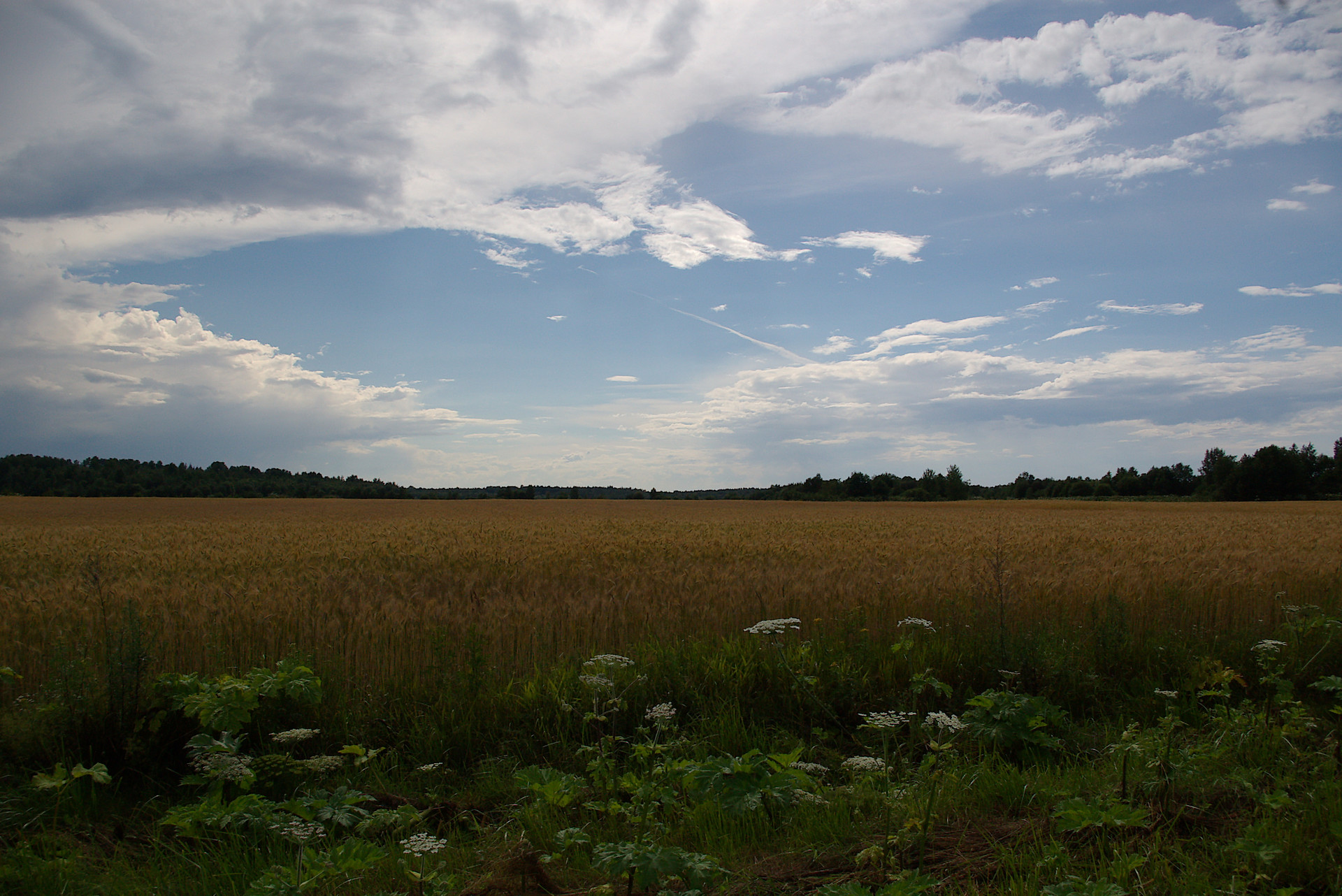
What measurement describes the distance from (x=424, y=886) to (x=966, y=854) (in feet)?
8.11

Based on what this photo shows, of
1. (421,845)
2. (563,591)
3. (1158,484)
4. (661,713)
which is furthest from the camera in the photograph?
(1158,484)

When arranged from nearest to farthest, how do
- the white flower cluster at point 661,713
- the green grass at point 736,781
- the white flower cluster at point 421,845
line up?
the white flower cluster at point 421,845
the green grass at point 736,781
the white flower cluster at point 661,713

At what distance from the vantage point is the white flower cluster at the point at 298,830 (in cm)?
305

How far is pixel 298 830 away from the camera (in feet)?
10.2

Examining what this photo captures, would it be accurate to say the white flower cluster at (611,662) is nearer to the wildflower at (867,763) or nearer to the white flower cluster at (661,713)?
the white flower cluster at (661,713)

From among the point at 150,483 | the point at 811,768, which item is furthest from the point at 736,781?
the point at 150,483

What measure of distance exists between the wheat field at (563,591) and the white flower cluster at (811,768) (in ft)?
7.86

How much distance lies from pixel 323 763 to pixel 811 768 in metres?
3.01

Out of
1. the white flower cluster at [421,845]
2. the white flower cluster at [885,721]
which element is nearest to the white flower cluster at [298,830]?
the white flower cluster at [421,845]

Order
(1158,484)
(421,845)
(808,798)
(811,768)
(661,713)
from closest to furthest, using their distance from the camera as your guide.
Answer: (421,845), (808,798), (811,768), (661,713), (1158,484)

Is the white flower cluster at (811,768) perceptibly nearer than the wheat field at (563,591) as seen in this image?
Yes

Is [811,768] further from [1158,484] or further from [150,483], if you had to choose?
[1158,484]

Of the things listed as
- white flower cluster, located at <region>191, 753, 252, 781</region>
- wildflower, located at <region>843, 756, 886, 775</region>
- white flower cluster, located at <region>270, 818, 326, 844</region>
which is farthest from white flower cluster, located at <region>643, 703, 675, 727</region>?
white flower cluster, located at <region>191, 753, 252, 781</region>

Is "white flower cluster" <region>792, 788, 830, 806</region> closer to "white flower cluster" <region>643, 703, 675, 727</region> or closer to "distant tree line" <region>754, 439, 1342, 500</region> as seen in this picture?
"white flower cluster" <region>643, 703, 675, 727</region>
